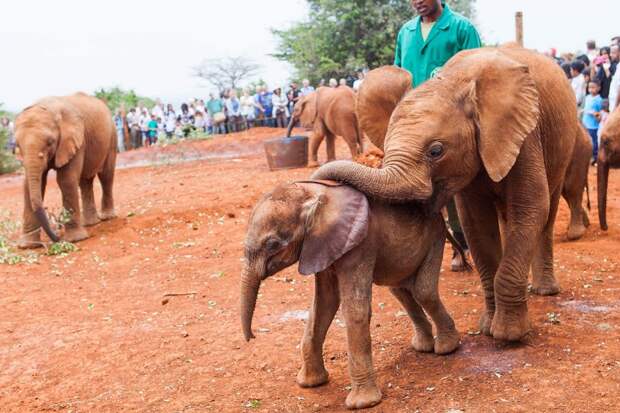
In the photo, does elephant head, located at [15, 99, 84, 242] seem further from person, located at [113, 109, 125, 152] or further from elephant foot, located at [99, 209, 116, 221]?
person, located at [113, 109, 125, 152]

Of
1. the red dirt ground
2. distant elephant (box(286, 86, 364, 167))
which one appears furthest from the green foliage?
the red dirt ground

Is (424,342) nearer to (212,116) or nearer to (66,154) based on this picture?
(66,154)

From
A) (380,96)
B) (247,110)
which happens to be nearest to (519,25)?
(380,96)

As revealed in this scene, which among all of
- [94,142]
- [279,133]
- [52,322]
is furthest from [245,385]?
[279,133]

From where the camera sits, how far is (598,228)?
8875 millimetres

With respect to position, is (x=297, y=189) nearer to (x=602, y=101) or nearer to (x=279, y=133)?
(x=602, y=101)

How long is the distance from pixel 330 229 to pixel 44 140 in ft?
23.7

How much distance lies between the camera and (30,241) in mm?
10742

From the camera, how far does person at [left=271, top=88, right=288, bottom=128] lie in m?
27.5

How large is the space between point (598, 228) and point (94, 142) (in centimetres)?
749

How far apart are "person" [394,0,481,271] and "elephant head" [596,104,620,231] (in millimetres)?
3226

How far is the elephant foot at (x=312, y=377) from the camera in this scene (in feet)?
15.2

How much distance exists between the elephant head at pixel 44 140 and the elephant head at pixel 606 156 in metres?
6.92

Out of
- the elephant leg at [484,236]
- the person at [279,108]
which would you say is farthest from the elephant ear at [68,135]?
the person at [279,108]
